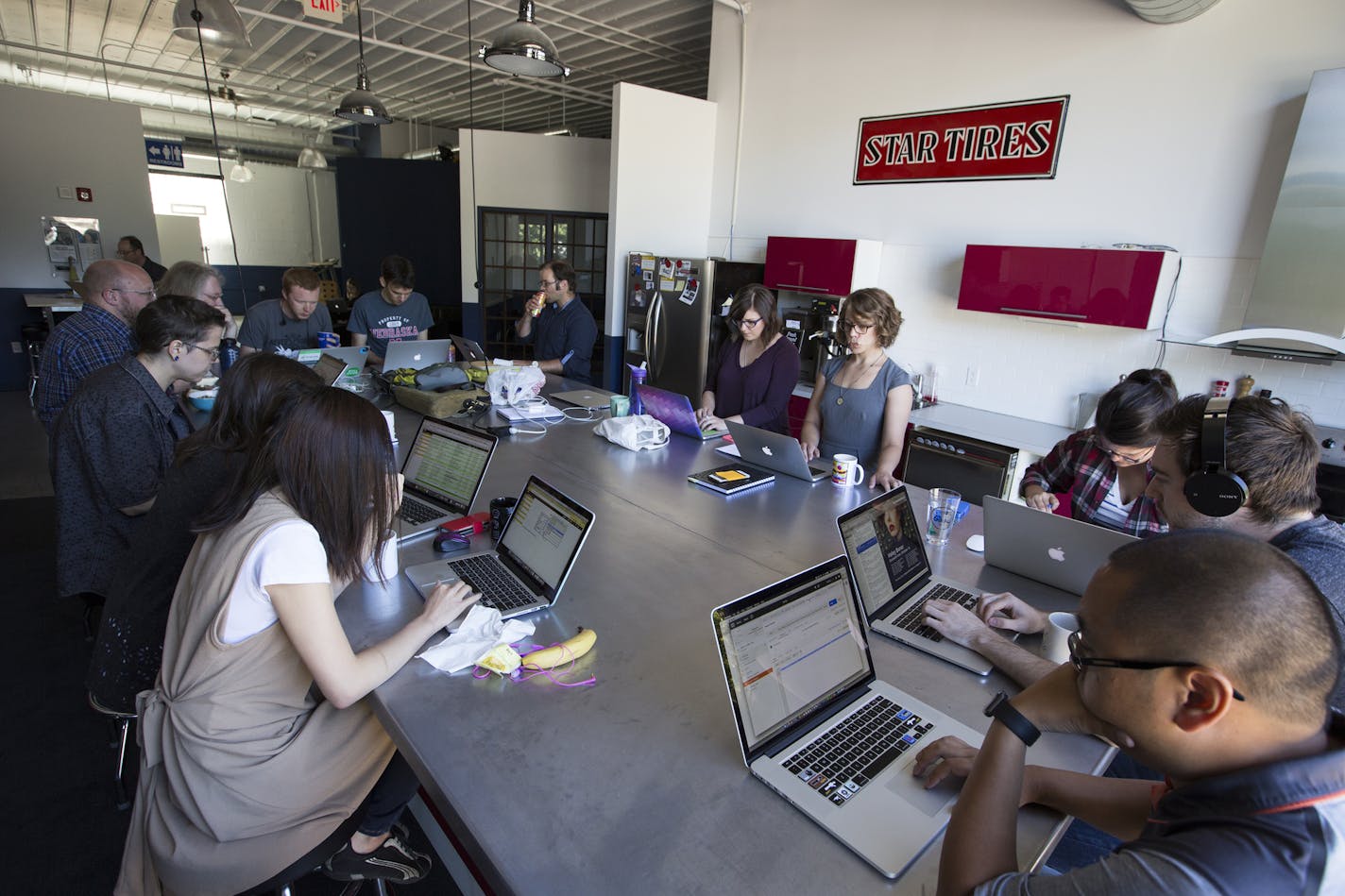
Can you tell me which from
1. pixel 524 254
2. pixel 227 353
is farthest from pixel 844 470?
pixel 524 254

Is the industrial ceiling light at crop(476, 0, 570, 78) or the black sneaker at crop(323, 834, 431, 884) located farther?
the industrial ceiling light at crop(476, 0, 570, 78)

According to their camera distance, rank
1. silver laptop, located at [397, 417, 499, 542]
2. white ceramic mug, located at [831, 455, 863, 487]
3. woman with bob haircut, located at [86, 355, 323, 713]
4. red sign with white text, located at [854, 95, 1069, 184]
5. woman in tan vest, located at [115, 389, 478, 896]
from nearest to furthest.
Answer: woman in tan vest, located at [115, 389, 478, 896]
woman with bob haircut, located at [86, 355, 323, 713]
silver laptop, located at [397, 417, 499, 542]
white ceramic mug, located at [831, 455, 863, 487]
red sign with white text, located at [854, 95, 1069, 184]

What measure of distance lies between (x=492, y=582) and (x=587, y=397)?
7.48 feet

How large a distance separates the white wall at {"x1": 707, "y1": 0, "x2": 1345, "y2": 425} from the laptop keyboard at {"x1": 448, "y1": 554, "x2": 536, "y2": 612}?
3.66 metres

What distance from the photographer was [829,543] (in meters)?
2.08

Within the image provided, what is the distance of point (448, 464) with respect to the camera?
2240 mm

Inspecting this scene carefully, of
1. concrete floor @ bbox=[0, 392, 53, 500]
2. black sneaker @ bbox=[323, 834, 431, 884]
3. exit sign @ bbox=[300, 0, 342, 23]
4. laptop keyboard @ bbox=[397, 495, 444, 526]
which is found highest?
exit sign @ bbox=[300, 0, 342, 23]

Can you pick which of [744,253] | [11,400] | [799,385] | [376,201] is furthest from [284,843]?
[376,201]

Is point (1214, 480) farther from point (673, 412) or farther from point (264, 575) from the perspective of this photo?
point (673, 412)

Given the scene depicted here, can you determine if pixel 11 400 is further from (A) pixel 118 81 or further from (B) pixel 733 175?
(B) pixel 733 175

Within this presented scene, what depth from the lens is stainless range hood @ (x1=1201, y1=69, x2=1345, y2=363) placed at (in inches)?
115

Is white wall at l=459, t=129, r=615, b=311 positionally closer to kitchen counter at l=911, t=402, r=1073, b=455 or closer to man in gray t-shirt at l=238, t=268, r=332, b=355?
man in gray t-shirt at l=238, t=268, r=332, b=355

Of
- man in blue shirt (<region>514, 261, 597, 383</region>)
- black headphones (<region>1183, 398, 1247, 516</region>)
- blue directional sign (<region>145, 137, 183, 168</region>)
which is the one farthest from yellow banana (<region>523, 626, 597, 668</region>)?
blue directional sign (<region>145, 137, 183, 168</region>)

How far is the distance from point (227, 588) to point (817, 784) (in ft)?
3.71
